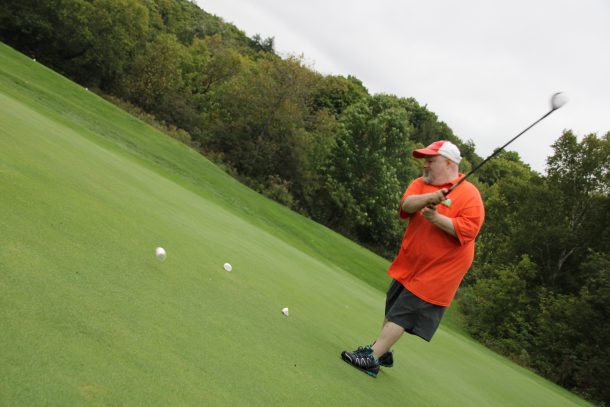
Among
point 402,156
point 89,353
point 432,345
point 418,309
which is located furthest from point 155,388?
point 402,156

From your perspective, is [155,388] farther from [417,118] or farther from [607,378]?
Result: [417,118]

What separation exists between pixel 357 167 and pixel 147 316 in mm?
38849

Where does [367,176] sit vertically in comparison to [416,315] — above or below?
above

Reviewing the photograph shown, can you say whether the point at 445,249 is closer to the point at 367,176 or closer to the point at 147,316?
the point at 147,316

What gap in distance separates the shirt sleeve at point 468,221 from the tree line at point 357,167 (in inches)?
666

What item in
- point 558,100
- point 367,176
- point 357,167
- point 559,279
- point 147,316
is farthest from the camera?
point 357,167

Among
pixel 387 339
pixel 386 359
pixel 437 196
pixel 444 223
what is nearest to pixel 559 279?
pixel 386 359

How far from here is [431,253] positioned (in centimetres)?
480

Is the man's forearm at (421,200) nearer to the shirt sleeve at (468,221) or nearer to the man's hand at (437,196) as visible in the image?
the man's hand at (437,196)

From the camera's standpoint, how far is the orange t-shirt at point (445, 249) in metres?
4.64

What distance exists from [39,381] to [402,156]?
43286 mm

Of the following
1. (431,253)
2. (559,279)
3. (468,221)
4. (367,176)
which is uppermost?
(367,176)

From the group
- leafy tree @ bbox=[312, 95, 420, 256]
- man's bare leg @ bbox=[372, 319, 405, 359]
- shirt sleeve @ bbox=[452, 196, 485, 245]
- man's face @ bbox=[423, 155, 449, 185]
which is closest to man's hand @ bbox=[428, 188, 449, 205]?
shirt sleeve @ bbox=[452, 196, 485, 245]

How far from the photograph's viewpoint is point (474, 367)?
31.5 feet
